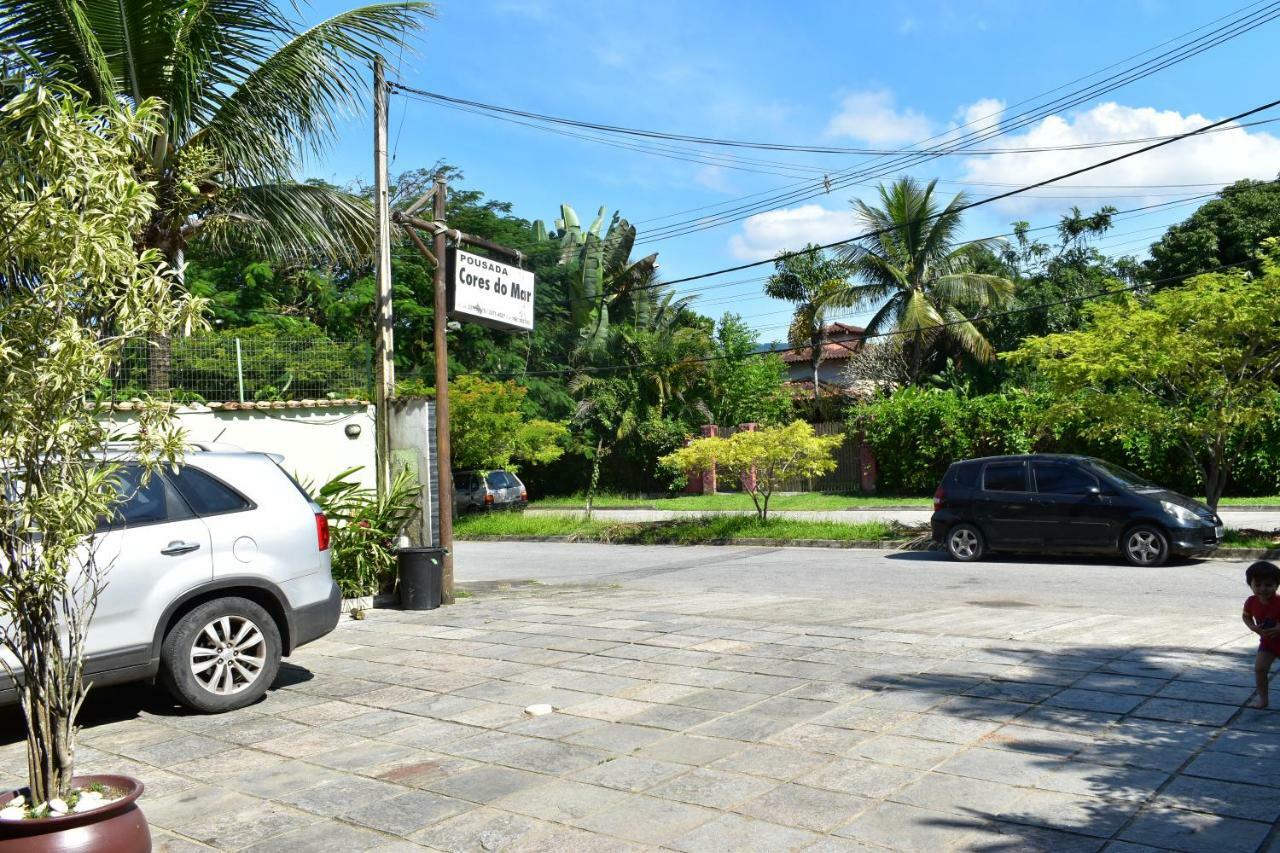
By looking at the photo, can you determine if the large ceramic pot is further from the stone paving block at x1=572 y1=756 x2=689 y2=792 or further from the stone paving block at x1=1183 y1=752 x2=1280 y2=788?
the stone paving block at x1=1183 y1=752 x2=1280 y2=788

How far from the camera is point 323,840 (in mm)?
4547

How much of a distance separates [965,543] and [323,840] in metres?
13.3

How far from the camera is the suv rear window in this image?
694 cm

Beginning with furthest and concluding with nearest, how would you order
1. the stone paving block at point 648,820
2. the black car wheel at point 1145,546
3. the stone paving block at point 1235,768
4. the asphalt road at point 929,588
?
1. the black car wheel at point 1145,546
2. the asphalt road at point 929,588
3. the stone paving block at point 1235,768
4. the stone paving block at point 648,820

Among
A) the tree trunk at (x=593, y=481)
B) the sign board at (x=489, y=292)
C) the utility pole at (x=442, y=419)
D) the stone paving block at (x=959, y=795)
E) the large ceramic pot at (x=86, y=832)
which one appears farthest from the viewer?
the tree trunk at (x=593, y=481)

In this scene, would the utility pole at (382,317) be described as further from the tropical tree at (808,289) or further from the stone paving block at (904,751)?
the tropical tree at (808,289)

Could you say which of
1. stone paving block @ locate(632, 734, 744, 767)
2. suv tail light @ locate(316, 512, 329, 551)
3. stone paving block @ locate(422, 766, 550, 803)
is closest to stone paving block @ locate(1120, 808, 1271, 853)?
stone paving block @ locate(632, 734, 744, 767)

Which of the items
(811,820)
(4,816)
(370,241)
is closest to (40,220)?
(4,816)

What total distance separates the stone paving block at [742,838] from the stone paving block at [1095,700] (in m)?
2.68

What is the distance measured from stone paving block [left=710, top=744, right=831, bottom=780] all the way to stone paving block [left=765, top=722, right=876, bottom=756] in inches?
4.1

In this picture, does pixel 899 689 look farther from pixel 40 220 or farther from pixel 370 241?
pixel 370 241

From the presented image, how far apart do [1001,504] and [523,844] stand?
12.7 m

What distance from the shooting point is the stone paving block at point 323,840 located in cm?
445

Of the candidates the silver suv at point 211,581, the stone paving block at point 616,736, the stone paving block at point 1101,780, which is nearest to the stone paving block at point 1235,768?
the stone paving block at point 1101,780
